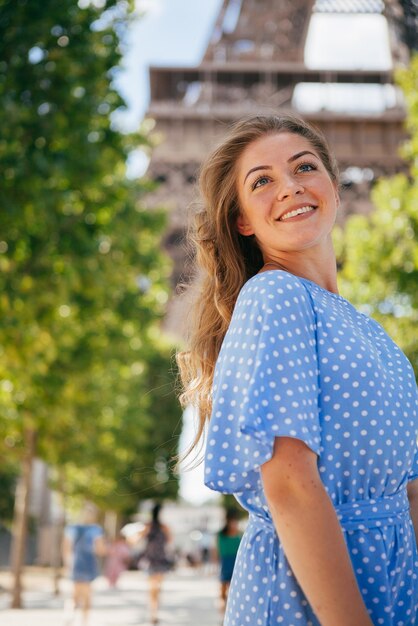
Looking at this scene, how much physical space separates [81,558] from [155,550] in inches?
54.7

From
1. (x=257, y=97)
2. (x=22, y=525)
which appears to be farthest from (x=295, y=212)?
(x=257, y=97)

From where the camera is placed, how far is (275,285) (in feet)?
6.04

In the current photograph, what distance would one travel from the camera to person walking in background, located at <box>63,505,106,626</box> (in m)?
12.3

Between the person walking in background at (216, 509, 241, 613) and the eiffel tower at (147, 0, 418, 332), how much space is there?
1117 inches

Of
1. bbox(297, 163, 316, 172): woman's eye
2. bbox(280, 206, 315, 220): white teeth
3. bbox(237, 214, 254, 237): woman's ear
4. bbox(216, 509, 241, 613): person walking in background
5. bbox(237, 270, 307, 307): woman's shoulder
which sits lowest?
bbox(216, 509, 241, 613): person walking in background

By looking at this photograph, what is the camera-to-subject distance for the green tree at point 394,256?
1493 centimetres

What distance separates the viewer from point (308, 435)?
1.69m

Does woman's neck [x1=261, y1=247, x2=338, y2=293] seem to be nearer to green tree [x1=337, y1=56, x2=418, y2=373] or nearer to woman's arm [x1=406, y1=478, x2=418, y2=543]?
woman's arm [x1=406, y1=478, x2=418, y2=543]

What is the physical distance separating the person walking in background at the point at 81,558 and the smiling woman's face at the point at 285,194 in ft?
35.3

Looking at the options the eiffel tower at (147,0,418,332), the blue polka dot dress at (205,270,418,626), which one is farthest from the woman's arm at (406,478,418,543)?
the eiffel tower at (147,0,418,332)

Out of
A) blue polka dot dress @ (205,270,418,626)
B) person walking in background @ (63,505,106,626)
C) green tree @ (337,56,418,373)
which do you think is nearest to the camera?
blue polka dot dress @ (205,270,418,626)

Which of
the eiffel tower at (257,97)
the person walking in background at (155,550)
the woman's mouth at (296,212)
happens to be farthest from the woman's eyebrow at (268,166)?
the eiffel tower at (257,97)

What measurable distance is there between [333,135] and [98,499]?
19352mm

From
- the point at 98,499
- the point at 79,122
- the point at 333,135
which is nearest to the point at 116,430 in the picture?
the point at 98,499
